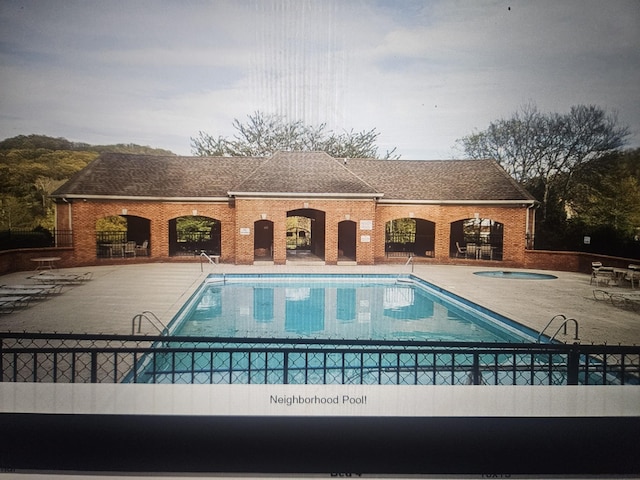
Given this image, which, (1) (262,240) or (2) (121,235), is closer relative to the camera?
(2) (121,235)

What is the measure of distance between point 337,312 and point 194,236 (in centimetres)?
293

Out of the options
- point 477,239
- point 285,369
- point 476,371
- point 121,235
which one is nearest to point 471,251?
point 477,239

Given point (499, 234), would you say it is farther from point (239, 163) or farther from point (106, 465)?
point (106, 465)

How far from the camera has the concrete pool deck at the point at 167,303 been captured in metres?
2.51

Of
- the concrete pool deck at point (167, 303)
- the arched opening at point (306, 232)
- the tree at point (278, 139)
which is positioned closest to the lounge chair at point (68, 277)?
the concrete pool deck at point (167, 303)

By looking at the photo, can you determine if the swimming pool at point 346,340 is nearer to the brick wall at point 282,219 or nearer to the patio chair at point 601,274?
the patio chair at point 601,274

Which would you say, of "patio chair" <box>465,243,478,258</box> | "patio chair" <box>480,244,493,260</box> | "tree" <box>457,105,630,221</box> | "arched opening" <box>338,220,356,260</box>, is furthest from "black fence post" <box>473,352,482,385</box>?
"arched opening" <box>338,220,356,260</box>

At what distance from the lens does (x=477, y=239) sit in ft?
18.5

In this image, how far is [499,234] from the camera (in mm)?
4234

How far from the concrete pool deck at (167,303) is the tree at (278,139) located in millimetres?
1274

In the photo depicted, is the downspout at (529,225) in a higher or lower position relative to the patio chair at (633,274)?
higher

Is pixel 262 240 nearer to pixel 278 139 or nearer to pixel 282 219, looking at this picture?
pixel 282 219

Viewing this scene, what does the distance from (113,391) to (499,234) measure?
13.0ft

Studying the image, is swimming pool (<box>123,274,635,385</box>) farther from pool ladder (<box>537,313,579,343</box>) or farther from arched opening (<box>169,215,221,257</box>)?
arched opening (<box>169,215,221,257</box>)
